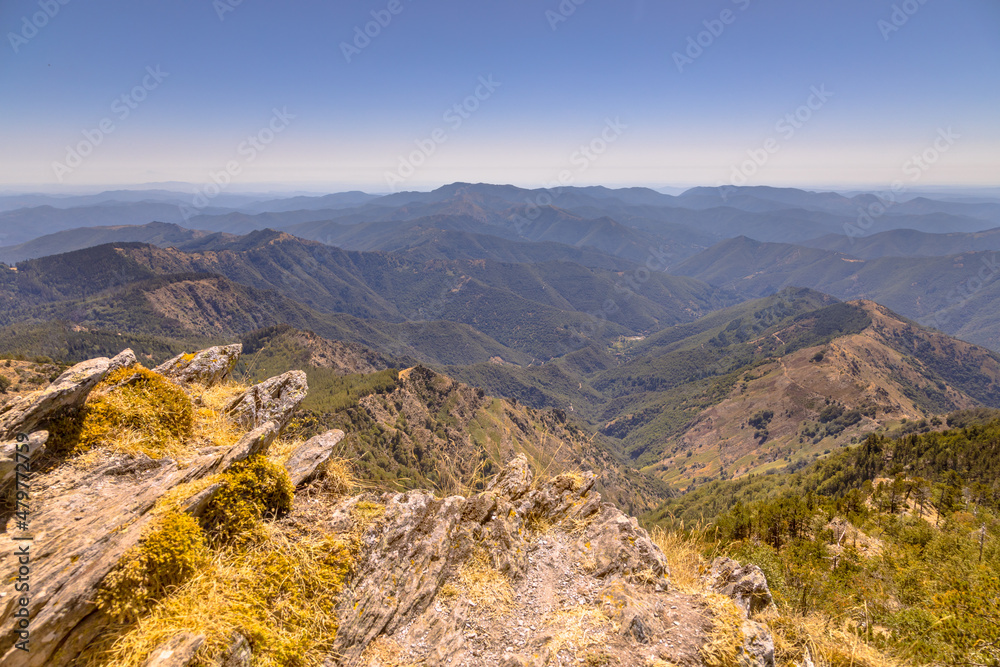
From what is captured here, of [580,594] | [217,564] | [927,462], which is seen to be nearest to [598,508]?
[580,594]

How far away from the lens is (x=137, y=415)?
11.3 metres

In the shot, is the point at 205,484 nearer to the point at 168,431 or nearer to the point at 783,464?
the point at 168,431

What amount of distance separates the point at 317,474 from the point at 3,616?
5343 millimetres

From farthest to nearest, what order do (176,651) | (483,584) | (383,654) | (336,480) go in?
(336,480) < (483,584) < (383,654) < (176,651)

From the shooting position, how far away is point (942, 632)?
10609mm

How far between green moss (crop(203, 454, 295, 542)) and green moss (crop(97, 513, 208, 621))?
0.65 m

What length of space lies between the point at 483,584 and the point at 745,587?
6.65 metres

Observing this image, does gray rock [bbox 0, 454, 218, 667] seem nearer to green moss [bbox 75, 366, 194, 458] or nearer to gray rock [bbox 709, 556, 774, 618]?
green moss [bbox 75, 366, 194, 458]

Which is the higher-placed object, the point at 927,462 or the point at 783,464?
the point at 927,462

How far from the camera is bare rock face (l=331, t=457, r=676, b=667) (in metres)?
8.18

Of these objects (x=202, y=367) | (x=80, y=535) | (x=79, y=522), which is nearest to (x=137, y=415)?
(x=79, y=522)

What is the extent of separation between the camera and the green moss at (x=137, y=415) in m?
10.5

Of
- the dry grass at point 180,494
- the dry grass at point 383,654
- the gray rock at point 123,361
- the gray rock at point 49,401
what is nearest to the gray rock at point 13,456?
the gray rock at point 49,401

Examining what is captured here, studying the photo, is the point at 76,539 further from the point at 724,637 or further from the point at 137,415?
the point at 724,637
